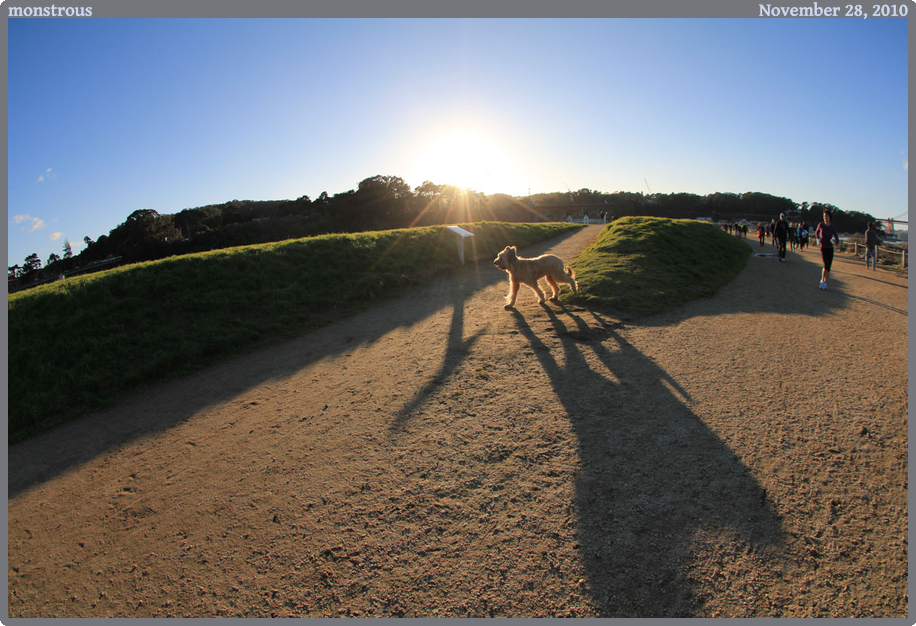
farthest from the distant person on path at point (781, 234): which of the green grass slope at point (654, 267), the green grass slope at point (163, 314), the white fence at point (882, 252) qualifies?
the green grass slope at point (163, 314)

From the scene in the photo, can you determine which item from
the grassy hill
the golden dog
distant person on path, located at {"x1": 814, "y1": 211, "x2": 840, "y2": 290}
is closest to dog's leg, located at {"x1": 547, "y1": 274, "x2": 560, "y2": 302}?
the golden dog

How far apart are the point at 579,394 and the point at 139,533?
184 inches

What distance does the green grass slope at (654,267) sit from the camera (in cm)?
960

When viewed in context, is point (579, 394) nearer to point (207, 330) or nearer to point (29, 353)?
point (207, 330)

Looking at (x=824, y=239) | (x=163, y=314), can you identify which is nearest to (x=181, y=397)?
(x=163, y=314)

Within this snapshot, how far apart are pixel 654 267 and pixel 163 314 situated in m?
12.6

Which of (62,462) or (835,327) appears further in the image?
(835,327)

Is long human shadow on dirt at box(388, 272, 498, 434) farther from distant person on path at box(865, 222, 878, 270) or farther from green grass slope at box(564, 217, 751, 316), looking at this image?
distant person on path at box(865, 222, 878, 270)

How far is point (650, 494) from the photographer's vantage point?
11.1ft

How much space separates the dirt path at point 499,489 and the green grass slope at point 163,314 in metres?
1.04

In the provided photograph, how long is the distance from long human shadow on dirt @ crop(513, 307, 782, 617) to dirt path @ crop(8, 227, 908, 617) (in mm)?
17

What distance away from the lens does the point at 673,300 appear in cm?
962

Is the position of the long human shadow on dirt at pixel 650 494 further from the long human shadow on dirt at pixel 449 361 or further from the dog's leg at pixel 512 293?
the dog's leg at pixel 512 293

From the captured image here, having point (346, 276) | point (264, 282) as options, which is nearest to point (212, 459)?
point (264, 282)
